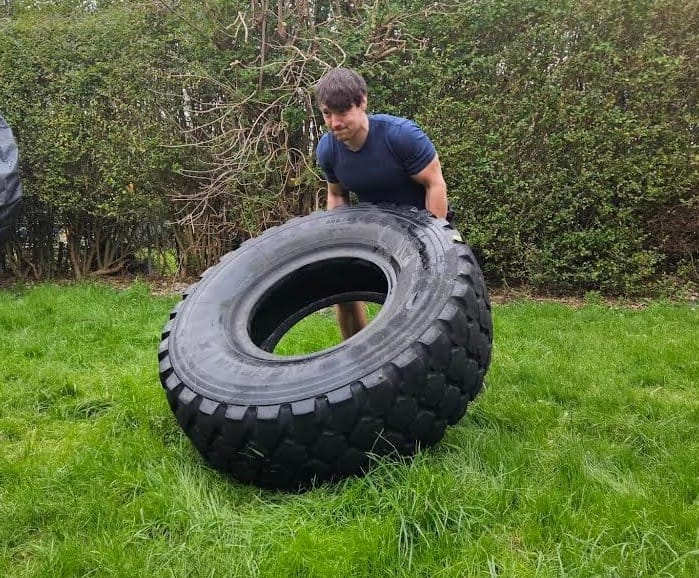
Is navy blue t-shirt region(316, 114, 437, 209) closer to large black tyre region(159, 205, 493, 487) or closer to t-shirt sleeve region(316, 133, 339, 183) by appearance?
t-shirt sleeve region(316, 133, 339, 183)

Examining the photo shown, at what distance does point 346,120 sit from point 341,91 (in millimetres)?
124

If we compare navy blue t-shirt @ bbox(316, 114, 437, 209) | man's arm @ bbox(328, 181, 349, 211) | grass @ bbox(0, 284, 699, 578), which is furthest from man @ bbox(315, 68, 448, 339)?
grass @ bbox(0, 284, 699, 578)

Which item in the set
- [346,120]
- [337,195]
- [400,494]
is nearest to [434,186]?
[346,120]

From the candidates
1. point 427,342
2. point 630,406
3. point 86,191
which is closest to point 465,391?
point 427,342

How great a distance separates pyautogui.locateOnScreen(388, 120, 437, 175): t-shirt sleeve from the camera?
281 centimetres

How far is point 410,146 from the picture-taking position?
9.24 feet

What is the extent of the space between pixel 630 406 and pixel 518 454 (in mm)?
939

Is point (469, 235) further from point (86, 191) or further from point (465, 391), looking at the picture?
point (86, 191)

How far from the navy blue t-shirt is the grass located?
45.0 inches

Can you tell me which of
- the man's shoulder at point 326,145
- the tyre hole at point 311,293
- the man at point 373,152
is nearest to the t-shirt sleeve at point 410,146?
the man at point 373,152

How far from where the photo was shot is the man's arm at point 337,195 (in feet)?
11.0

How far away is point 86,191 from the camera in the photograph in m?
6.66

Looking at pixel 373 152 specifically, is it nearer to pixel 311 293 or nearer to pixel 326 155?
pixel 326 155

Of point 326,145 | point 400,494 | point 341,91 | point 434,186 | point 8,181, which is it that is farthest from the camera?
point 8,181
